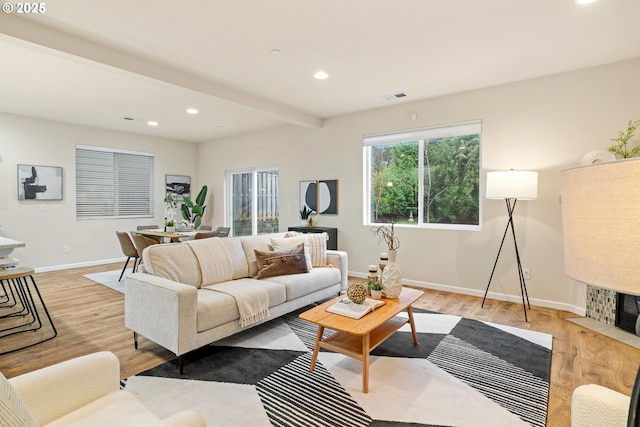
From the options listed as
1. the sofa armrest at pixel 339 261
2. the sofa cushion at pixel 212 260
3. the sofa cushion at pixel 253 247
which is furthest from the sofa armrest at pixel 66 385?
the sofa armrest at pixel 339 261

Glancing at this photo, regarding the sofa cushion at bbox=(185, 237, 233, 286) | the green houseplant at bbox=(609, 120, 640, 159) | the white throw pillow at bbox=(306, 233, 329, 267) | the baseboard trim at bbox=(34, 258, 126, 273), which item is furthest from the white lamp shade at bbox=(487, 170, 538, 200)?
the baseboard trim at bbox=(34, 258, 126, 273)

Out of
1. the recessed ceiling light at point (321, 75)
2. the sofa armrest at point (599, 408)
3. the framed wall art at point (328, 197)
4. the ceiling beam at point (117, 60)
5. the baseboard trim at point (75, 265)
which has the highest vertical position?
the recessed ceiling light at point (321, 75)

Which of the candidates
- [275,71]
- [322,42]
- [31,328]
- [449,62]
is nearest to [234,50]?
[275,71]

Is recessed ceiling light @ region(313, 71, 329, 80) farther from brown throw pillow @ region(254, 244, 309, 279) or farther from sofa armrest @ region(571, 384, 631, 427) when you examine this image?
sofa armrest @ region(571, 384, 631, 427)

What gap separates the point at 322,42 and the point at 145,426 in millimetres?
3058

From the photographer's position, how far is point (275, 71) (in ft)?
12.2

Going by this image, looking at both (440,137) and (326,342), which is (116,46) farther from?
(440,137)

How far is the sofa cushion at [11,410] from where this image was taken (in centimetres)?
69

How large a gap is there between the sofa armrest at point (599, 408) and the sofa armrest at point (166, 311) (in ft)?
7.18

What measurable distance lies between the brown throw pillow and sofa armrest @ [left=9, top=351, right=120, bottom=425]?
202cm

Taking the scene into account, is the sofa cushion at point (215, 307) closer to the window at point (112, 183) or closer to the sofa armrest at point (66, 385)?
the sofa armrest at point (66, 385)

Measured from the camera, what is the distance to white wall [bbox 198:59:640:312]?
360 cm

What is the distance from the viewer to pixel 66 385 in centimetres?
126

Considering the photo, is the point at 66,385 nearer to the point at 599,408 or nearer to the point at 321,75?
the point at 599,408
